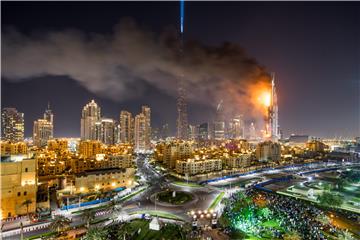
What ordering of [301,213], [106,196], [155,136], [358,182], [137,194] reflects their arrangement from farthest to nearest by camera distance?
[155,136] < [358,182] < [137,194] < [106,196] < [301,213]

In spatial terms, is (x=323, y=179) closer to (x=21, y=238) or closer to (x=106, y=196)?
(x=106, y=196)

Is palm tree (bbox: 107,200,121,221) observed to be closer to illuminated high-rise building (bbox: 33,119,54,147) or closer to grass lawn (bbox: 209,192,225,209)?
grass lawn (bbox: 209,192,225,209)

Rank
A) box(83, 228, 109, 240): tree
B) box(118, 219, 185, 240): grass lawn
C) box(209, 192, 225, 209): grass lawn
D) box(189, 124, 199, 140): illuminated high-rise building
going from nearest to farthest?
box(83, 228, 109, 240): tree
box(118, 219, 185, 240): grass lawn
box(209, 192, 225, 209): grass lawn
box(189, 124, 199, 140): illuminated high-rise building

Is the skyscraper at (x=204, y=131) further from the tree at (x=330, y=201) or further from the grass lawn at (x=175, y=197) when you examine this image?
the tree at (x=330, y=201)

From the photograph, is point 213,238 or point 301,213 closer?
point 213,238

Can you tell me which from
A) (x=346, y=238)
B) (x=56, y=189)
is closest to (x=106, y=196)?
(x=56, y=189)

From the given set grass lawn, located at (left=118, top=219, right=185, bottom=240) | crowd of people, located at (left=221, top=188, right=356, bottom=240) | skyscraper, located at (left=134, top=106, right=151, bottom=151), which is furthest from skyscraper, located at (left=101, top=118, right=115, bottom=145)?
grass lawn, located at (left=118, top=219, right=185, bottom=240)

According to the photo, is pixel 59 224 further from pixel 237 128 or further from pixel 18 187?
pixel 237 128
